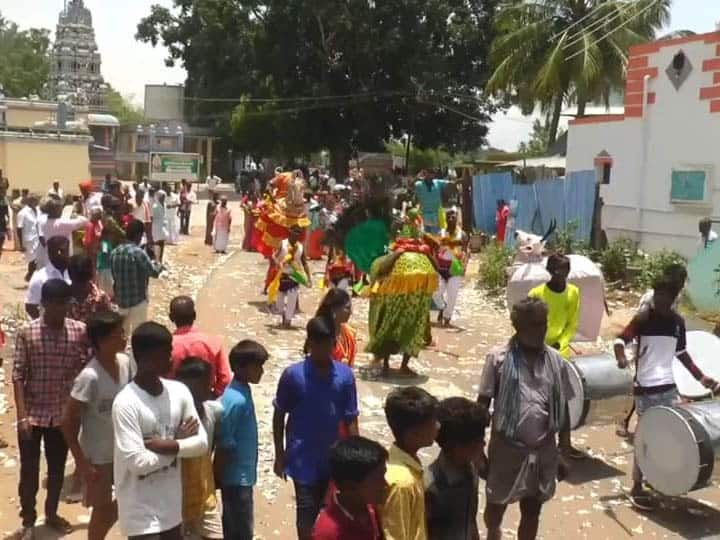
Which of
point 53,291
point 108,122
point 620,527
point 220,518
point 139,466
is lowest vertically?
point 620,527

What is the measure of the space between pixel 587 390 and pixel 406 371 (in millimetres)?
2732

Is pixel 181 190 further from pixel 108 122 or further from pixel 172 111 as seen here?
pixel 172 111

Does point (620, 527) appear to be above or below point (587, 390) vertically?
below

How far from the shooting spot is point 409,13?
124 ft

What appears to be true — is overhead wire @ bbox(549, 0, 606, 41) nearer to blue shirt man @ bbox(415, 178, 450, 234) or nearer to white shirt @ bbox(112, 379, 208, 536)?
blue shirt man @ bbox(415, 178, 450, 234)

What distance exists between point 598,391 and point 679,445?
1.04 metres

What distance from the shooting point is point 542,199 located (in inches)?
744

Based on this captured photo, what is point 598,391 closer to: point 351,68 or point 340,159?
point 351,68

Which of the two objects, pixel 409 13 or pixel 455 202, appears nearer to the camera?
pixel 455 202

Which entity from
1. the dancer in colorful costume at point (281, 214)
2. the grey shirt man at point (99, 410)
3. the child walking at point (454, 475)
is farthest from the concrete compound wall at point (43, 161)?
the child walking at point (454, 475)

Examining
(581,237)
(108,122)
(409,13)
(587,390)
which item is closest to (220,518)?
(587,390)

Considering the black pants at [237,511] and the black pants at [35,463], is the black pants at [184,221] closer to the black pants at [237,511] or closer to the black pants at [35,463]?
the black pants at [35,463]

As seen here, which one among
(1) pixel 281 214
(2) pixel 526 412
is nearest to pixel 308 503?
(2) pixel 526 412

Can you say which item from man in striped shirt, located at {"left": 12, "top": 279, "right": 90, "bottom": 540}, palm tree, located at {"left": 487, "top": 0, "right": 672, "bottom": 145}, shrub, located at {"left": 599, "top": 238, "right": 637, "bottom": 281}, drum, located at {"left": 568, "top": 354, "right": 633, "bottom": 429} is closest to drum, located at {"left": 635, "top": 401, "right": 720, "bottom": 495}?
drum, located at {"left": 568, "top": 354, "right": 633, "bottom": 429}
